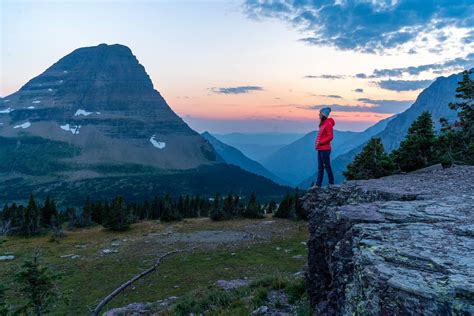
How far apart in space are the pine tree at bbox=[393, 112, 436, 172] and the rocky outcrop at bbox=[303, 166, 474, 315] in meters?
17.8

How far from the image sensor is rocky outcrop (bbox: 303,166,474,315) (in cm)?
504

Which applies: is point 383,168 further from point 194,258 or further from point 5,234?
point 5,234

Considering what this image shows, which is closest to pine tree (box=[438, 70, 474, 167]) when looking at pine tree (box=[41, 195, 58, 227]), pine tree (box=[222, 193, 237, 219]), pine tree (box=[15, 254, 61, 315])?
pine tree (box=[15, 254, 61, 315])

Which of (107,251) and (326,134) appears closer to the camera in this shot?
(326,134)

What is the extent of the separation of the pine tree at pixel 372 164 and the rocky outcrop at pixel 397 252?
16388 mm

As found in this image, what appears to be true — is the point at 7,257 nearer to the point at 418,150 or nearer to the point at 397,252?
the point at 397,252

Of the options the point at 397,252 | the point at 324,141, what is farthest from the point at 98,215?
the point at 397,252

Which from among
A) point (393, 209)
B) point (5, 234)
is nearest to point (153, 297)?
point (393, 209)

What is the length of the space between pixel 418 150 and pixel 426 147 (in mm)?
764

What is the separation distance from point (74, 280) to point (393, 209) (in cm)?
2508

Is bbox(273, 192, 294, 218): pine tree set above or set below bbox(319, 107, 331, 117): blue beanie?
below

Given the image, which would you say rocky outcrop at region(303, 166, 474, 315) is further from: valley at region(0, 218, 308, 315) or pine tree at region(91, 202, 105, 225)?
pine tree at region(91, 202, 105, 225)

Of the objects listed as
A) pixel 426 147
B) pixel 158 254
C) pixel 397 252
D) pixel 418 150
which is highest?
pixel 426 147

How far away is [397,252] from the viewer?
244 inches
